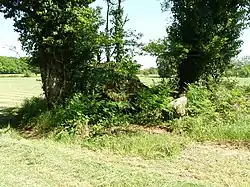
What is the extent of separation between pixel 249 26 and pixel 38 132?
7013 mm

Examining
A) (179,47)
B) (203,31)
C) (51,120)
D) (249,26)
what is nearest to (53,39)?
(51,120)

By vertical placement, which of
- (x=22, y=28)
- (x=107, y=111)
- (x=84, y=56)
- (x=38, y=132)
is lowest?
(x=38, y=132)

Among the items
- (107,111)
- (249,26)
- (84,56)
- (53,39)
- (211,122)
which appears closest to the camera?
(211,122)

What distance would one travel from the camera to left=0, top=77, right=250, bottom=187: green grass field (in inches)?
196

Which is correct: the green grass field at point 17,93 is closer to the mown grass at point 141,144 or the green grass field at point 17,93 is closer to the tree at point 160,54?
the tree at point 160,54

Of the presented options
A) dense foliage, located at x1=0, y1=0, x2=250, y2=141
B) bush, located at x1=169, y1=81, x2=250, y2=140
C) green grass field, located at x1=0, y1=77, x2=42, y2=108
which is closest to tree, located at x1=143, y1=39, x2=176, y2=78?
dense foliage, located at x1=0, y1=0, x2=250, y2=141

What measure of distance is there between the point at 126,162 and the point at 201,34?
17.8 feet

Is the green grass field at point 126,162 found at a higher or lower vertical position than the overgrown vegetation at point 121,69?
lower

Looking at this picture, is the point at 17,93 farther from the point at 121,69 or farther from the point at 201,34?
the point at 201,34

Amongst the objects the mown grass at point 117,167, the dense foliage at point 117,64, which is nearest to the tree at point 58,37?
the dense foliage at point 117,64

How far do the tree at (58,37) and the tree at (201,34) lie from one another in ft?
7.57

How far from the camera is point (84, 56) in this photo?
996 cm

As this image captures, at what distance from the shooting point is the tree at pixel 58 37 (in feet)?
29.8

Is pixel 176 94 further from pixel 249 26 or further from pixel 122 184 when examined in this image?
pixel 122 184
